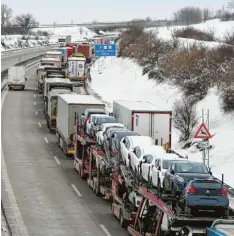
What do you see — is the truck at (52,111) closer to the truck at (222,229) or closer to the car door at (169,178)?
the car door at (169,178)

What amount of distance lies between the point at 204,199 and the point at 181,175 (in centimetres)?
209

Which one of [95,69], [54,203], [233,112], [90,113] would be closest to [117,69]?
[95,69]

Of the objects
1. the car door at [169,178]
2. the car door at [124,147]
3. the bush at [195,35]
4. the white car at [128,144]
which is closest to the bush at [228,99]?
the car door at [124,147]

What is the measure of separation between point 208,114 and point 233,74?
4941mm

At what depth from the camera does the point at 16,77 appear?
7319 centimetres

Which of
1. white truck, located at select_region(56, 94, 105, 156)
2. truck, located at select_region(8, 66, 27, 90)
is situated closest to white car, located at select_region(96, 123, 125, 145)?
white truck, located at select_region(56, 94, 105, 156)

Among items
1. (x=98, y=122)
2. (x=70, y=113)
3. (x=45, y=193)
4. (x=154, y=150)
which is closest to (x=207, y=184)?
(x=154, y=150)

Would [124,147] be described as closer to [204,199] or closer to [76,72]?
[204,199]

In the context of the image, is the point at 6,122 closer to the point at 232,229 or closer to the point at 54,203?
the point at 54,203

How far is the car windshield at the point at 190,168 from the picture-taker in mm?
Answer: 20719

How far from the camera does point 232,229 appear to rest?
14.9 metres

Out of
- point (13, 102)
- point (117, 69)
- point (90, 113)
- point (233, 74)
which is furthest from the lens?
point (117, 69)

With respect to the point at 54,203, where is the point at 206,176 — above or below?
above

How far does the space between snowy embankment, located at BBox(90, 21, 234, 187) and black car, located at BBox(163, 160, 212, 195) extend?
9.00m
